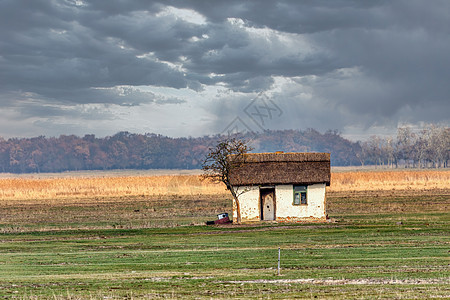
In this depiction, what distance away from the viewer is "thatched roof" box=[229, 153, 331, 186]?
42312 mm

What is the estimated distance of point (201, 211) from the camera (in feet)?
177

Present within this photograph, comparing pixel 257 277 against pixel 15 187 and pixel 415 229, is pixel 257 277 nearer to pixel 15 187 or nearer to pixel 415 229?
pixel 415 229

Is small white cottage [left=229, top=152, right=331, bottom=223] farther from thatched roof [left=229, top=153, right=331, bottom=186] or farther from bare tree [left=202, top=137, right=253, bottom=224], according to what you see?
bare tree [left=202, top=137, right=253, bottom=224]

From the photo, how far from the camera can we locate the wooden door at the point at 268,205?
43.2 metres

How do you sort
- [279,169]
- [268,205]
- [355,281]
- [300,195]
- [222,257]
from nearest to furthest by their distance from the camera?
[355,281] < [222,257] < [279,169] < [300,195] < [268,205]

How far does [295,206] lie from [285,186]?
1528 millimetres

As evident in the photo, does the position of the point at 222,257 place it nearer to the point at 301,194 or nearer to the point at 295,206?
the point at 295,206

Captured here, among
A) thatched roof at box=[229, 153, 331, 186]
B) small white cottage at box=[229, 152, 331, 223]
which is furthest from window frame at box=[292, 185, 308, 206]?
thatched roof at box=[229, 153, 331, 186]

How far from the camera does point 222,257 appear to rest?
79.6 ft

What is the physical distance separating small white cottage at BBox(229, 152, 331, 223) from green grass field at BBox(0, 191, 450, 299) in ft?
6.53

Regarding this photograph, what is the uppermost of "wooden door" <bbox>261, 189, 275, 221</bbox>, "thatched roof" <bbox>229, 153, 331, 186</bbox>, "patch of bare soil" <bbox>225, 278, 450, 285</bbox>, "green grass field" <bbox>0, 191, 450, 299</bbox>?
"thatched roof" <bbox>229, 153, 331, 186</bbox>

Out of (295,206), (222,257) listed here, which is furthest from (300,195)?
(222,257)

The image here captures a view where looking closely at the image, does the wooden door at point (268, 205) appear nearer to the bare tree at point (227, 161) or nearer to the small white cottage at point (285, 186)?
the small white cottage at point (285, 186)

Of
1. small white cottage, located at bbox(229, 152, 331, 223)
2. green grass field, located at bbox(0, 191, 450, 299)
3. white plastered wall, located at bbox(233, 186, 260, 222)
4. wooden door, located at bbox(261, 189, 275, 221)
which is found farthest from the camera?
wooden door, located at bbox(261, 189, 275, 221)
